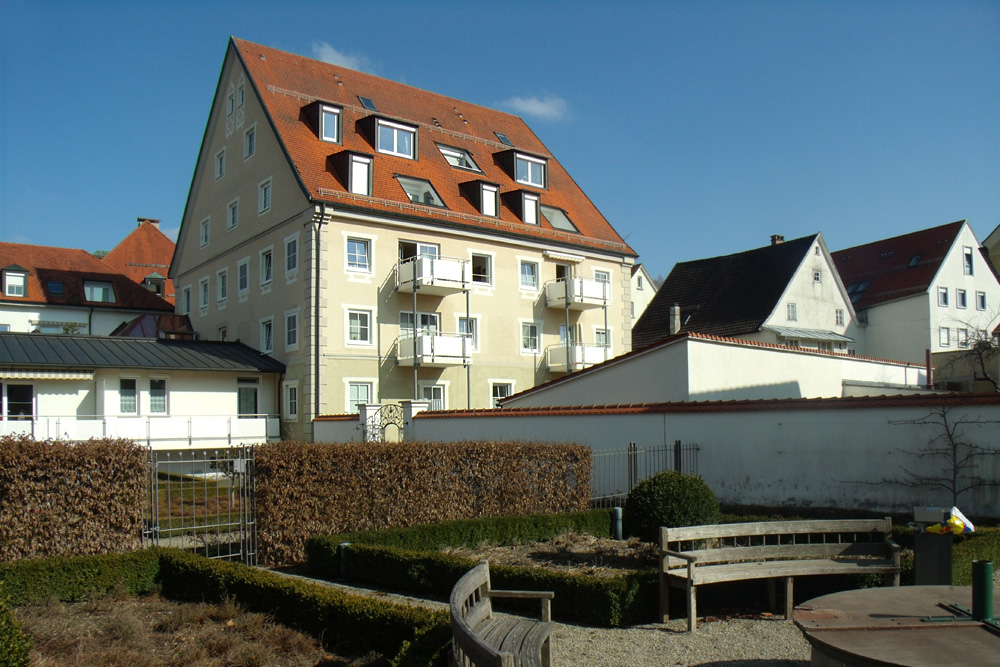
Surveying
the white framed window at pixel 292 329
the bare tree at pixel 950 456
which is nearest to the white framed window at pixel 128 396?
the white framed window at pixel 292 329

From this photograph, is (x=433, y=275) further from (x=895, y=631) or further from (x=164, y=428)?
(x=895, y=631)

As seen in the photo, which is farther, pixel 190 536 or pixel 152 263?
pixel 152 263

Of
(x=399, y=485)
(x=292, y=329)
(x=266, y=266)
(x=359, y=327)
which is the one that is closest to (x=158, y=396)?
(x=292, y=329)

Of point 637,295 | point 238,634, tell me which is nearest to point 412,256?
point 238,634

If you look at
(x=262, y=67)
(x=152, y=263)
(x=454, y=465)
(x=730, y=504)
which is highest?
(x=262, y=67)

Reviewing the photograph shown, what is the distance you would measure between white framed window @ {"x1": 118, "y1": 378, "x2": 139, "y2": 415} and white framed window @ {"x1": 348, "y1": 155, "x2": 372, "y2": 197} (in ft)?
34.6

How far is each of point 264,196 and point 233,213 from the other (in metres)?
3.63

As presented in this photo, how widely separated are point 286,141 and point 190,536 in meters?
21.6

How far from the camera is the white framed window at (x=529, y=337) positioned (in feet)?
121

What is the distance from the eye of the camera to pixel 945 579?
8398mm

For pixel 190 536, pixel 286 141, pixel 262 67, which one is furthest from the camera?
pixel 262 67

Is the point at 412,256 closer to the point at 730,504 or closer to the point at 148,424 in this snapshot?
the point at 148,424

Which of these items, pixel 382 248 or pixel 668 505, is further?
pixel 382 248

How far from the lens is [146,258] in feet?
209
